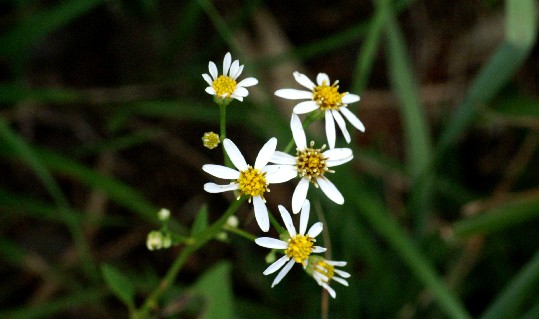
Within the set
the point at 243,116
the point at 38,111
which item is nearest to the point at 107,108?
the point at 38,111

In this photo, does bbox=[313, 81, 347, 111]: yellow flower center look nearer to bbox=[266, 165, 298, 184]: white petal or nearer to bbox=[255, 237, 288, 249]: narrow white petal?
bbox=[266, 165, 298, 184]: white petal

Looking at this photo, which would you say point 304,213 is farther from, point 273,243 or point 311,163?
point 311,163

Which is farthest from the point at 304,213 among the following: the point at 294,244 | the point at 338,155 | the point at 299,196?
the point at 338,155

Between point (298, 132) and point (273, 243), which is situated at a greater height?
point (298, 132)

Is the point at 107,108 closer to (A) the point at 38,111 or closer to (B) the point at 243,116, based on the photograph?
(A) the point at 38,111

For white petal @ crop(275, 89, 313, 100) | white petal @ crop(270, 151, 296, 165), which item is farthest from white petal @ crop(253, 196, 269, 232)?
white petal @ crop(275, 89, 313, 100)

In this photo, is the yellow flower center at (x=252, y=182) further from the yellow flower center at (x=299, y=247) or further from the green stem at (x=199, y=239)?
the yellow flower center at (x=299, y=247)
